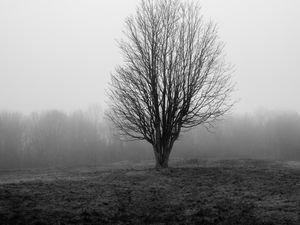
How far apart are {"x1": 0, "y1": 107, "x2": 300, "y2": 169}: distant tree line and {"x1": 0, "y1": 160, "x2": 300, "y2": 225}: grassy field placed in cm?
3979

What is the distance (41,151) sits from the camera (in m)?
54.2

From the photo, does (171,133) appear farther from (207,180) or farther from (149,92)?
(207,180)

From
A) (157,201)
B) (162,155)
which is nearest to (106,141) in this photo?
(162,155)

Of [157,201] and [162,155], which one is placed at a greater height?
[162,155]

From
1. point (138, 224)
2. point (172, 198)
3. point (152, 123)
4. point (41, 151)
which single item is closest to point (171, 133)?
point (152, 123)

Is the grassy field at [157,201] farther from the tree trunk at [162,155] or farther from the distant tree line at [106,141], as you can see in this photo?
the distant tree line at [106,141]

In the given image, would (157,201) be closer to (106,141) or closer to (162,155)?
(162,155)

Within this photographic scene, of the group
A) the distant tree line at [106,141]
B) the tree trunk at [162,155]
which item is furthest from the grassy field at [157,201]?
the distant tree line at [106,141]

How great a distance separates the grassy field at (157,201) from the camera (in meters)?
7.84

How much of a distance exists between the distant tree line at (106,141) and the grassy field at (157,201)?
1567 inches

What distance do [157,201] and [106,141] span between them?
5132 centimetres

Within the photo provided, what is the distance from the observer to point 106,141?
6019 centimetres

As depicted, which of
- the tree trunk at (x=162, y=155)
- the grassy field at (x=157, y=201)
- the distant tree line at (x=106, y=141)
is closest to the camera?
the grassy field at (x=157, y=201)

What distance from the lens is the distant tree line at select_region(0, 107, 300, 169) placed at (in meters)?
53.5
